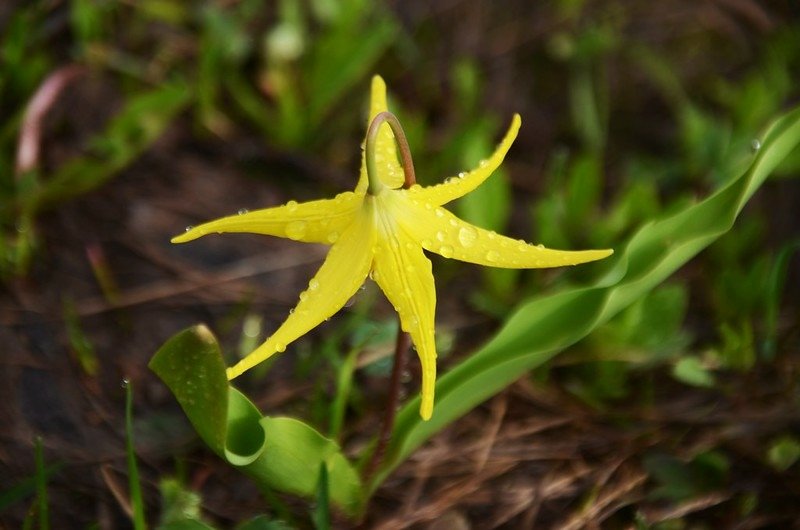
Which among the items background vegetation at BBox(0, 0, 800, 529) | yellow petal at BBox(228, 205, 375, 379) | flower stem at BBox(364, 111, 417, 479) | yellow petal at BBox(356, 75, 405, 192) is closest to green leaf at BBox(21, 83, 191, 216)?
background vegetation at BBox(0, 0, 800, 529)

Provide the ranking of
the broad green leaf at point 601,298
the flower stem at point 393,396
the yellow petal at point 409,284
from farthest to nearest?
the flower stem at point 393,396 → the broad green leaf at point 601,298 → the yellow petal at point 409,284

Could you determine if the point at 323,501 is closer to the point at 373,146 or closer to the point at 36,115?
the point at 373,146

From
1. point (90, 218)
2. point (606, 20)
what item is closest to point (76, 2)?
point (90, 218)

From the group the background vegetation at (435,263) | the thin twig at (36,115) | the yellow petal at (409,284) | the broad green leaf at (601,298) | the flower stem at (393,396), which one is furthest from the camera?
the thin twig at (36,115)

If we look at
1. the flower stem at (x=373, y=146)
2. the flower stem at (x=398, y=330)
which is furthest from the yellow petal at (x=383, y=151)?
the flower stem at (x=373, y=146)

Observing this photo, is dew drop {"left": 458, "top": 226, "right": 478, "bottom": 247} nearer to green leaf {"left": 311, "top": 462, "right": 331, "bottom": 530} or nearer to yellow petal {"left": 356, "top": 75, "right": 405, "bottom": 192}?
yellow petal {"left": 356, "top": 75, "right": 405, "bottom": 192}

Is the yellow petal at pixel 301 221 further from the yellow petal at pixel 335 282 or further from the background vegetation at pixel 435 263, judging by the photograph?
the background vegetation at pixel 435 263
